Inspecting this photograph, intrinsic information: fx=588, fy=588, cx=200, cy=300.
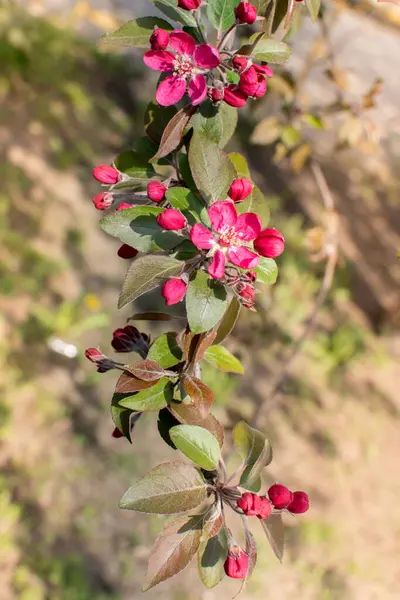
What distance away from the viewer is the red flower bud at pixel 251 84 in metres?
0.62

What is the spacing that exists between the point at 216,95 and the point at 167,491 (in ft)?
1.38

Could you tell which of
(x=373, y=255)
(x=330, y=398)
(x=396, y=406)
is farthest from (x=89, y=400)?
(x=373, y=255)

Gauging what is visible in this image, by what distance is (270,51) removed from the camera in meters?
0.67

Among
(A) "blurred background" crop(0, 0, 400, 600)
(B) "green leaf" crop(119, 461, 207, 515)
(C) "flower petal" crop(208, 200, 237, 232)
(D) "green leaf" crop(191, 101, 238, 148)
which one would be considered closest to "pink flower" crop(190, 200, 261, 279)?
(C) "flower petal" crop(208, 200, 237, 232)

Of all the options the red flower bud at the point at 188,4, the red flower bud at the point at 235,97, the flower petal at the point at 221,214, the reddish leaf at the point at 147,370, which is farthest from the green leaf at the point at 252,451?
the red flower bud at the point at 188,4

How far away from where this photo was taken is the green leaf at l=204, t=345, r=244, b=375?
2.49 feet

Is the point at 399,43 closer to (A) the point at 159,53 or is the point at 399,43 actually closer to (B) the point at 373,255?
(B) the point at 373,255

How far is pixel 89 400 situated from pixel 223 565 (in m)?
1.91

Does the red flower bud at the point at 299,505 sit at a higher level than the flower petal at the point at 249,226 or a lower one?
lower

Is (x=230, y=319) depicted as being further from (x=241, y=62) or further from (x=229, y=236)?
(x=241, y=62)

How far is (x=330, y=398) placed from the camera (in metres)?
3.04

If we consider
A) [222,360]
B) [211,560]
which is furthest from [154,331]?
[211,560]

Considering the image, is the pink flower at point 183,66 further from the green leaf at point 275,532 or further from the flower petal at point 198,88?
the green leaf at point 275,532

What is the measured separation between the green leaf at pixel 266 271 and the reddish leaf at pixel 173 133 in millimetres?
159
